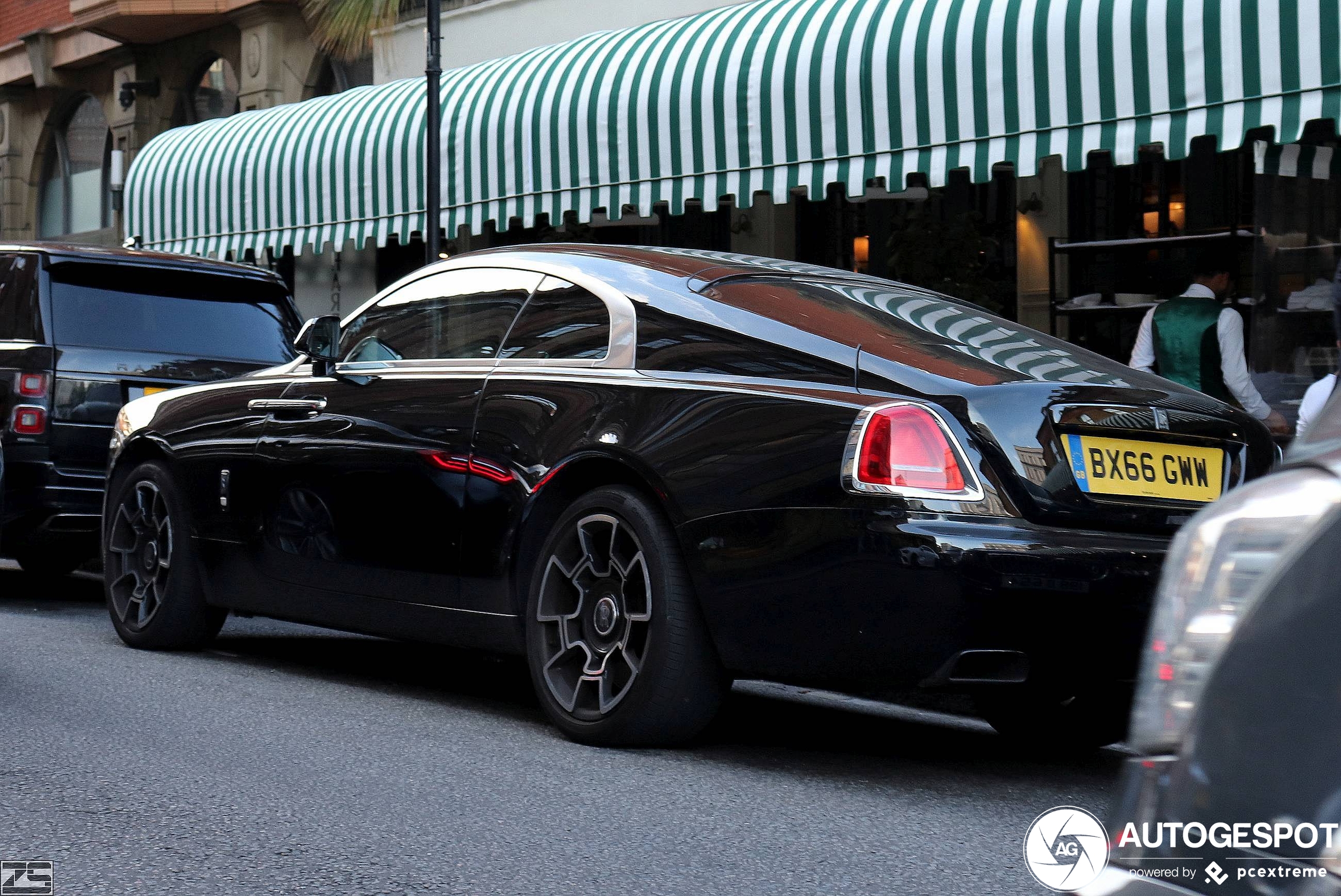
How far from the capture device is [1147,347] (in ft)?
33.4

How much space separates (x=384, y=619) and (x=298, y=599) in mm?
574

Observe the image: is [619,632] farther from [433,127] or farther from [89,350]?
[433,127]

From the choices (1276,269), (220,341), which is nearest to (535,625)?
(220,341)

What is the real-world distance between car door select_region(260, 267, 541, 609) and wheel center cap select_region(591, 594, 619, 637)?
0.63 metres

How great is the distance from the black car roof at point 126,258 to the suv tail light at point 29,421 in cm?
85

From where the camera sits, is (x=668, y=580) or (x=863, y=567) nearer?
(x=863, y=567)

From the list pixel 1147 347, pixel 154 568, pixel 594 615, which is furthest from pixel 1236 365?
pixel 154 568

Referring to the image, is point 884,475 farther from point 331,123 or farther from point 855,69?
point 331,123

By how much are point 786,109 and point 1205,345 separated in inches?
129

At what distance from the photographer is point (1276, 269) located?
32.5 ft

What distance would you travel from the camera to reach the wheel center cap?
16.3ft

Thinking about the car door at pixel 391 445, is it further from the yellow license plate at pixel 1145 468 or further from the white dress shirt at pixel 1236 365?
the white dress shirt at pixel 1236 365

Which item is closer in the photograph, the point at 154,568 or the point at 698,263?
the point at 698,263

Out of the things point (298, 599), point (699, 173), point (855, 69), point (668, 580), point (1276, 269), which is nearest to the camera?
point (668, 580)
